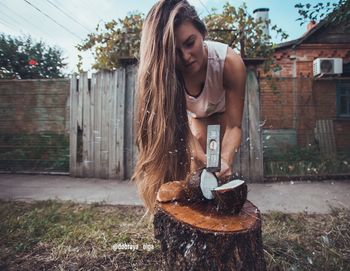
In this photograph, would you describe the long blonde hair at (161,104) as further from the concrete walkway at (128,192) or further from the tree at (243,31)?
the tree at (243,31)

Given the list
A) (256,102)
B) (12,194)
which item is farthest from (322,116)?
(12,194)

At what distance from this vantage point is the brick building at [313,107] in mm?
5371

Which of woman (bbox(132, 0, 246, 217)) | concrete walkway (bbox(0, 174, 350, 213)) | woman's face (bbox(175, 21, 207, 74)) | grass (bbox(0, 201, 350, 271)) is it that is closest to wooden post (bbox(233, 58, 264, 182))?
concrete walkway (bbox(0, 174, 350, 213))

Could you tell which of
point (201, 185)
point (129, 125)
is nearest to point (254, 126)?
point (129, 125)

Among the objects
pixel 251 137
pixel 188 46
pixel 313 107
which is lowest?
pixel 251 137

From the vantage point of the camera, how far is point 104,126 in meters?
4.09

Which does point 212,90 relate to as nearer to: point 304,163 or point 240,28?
point 240,28

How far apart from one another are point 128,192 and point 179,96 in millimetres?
2250

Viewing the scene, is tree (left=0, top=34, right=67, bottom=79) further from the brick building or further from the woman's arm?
the brick building

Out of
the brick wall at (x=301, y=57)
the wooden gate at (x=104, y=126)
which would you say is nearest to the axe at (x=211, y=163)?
the wooden gate at (x=104, y=126)

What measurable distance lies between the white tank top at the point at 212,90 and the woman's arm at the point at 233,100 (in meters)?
0.04

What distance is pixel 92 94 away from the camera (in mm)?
4141

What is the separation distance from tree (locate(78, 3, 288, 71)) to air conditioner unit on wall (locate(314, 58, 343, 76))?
202 cm

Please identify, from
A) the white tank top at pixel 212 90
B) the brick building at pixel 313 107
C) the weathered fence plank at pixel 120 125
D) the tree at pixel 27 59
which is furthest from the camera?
the brick building at pixel 313 107
